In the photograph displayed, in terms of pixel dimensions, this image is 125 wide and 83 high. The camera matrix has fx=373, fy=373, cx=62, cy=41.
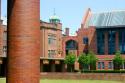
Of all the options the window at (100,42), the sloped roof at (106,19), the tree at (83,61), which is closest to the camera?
the tree at (83,61)

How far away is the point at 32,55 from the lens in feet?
16.9

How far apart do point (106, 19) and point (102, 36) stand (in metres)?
3.45

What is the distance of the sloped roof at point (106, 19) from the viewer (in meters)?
67.1

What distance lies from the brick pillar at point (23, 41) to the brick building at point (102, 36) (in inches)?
2337

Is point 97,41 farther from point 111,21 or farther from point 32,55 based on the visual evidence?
point 32,55

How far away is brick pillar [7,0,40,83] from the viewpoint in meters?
5.07

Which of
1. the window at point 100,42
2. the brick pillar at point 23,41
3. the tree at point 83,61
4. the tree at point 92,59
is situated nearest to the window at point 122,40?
the window at point 100,42

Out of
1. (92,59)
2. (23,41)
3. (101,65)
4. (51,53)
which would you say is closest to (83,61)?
(92,59)

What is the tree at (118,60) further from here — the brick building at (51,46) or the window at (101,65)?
the brick building at (51,46)

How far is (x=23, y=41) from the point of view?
5.11 m

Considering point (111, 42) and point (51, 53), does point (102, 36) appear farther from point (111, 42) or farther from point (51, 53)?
point (51, 53)

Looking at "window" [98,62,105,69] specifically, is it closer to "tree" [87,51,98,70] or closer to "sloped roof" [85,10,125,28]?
"tree" [87,51,98,70]

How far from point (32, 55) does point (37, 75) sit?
28cm

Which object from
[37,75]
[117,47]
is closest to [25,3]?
[37,75]
